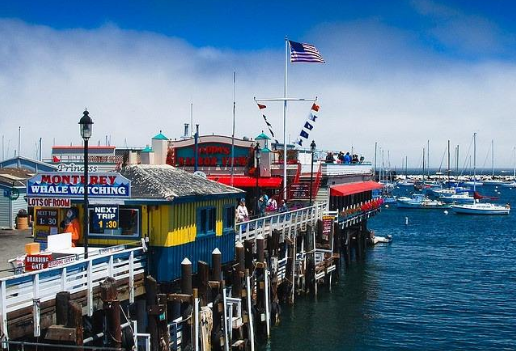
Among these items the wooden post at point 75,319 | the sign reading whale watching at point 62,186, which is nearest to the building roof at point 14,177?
the sign reading whale watching at point 62,186

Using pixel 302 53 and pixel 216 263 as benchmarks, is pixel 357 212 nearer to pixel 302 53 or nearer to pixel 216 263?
pixel 302 53

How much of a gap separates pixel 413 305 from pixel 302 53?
15495 millimetres

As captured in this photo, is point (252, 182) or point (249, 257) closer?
point (249, 257)

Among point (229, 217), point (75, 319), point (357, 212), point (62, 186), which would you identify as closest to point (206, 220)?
point (229, 217)

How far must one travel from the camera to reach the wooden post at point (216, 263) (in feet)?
73.8

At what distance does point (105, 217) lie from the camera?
2081cm

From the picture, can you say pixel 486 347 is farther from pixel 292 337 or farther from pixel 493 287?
pixel 493 287

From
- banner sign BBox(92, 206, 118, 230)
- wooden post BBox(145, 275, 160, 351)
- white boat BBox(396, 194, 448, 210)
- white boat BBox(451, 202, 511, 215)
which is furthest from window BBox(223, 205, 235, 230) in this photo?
white boat BBox(396, 194, 448, 210)

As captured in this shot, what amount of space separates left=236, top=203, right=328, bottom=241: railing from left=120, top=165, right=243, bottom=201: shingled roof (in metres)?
4.32

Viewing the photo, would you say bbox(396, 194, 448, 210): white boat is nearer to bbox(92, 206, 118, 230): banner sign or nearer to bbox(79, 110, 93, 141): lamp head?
bbox(92, 206, 118, 230): banner sign

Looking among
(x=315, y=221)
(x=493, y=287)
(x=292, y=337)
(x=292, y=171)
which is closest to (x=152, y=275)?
(x=292, y=337)

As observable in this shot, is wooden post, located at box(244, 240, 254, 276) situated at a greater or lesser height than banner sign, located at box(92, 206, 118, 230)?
lesser

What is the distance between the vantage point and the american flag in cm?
4019

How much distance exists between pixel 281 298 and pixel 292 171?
1280 centimetres
